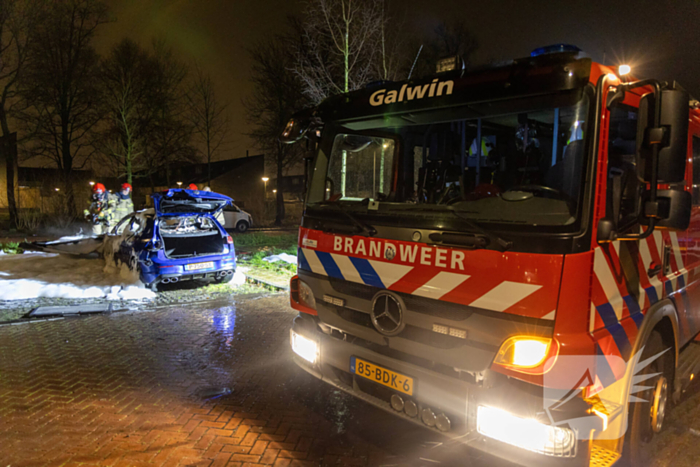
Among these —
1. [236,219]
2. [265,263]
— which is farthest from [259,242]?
[236,219]

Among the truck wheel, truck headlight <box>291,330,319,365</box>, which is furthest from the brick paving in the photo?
the truck wheel

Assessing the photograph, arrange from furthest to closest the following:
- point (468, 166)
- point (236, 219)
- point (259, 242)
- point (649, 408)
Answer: point (236, 219), point (259, 242), point (649, 408), point (468, 166)

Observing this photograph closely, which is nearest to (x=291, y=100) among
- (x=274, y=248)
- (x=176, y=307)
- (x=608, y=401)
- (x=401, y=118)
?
(x=274, y=248)

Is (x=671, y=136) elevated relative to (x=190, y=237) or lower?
elevated

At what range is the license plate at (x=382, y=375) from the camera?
9.42 feet

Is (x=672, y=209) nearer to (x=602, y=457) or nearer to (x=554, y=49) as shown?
(x=554, y=49)

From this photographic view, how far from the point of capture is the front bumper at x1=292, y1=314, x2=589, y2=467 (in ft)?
7.72

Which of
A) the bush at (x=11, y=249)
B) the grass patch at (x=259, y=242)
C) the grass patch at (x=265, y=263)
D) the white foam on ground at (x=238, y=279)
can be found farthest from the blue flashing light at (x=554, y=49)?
the bush at (x=11, y=249)

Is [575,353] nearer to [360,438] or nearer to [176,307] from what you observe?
[360,438]

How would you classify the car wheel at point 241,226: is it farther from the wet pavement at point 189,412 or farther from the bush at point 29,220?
Result: the wet pavement at point 189,412

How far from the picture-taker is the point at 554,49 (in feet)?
8.98

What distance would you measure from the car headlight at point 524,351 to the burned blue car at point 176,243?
684 cm

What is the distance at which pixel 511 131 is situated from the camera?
9.50 feet

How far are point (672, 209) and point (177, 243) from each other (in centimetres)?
886
